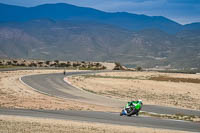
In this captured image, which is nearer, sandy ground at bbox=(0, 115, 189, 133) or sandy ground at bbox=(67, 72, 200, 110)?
sandy ground at bbox=(0, 115, 189, 133)

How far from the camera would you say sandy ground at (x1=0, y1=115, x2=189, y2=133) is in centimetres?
1670

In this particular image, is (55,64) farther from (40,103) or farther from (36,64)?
(40,103)

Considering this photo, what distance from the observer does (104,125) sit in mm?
19094

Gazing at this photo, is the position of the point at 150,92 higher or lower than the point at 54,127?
lower

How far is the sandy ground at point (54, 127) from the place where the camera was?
1670 centimetres

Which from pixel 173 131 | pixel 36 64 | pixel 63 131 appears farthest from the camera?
pixel 36 64

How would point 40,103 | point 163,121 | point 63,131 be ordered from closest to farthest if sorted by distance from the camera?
point 63,131
point 163,121
point 40,103

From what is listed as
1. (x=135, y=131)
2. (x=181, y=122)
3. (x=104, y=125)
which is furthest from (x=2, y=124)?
(x=181, y=122)

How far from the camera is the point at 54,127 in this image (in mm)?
17609

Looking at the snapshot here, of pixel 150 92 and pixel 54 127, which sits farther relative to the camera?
pixel 150 92

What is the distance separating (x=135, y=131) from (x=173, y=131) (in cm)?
208

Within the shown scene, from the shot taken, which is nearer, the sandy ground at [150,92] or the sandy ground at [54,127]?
the sandy ground at [54,127]

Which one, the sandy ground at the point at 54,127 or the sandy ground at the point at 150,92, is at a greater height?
the sandy ground at the point at 54,127

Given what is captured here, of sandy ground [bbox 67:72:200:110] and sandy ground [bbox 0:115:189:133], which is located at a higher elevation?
sandy ground [bbox 0:115:189:133]
